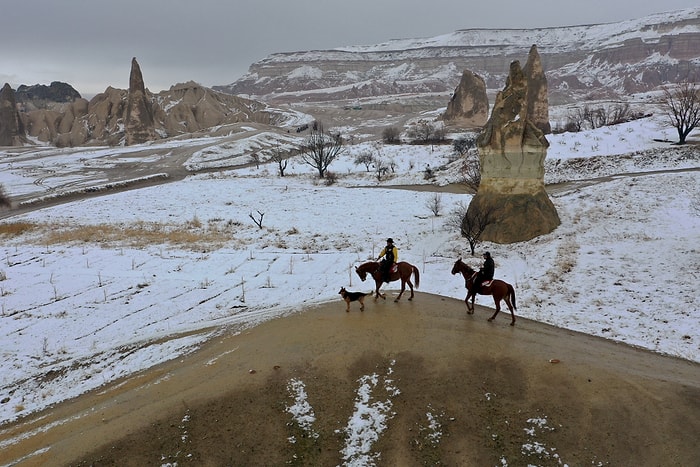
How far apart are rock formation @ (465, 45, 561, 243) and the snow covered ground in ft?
2.92

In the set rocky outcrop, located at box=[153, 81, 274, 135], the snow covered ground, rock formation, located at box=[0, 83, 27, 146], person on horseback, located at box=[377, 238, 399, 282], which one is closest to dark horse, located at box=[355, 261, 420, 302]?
person on horseback, located at box=[377, 238, 399, 282]

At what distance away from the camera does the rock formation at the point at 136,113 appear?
90250 millimetres

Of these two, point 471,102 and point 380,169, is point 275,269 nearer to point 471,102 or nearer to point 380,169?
point 380,169

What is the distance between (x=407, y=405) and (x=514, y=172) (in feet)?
51.0

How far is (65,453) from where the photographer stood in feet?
23.1

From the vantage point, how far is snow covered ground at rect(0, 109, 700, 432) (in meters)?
11.4

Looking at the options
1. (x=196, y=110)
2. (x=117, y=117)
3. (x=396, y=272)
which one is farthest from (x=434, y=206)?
(x=196, y=110)

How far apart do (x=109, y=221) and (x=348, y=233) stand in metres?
16.7

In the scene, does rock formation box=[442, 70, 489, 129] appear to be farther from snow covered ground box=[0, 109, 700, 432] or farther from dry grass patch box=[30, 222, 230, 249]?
dry grass patch box=[30, 222, 230, 249]

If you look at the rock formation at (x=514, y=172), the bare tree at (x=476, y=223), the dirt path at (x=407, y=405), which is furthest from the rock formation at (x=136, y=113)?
the dirt path at (x=407, y=405)

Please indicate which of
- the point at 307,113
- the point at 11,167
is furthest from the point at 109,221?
the point at 307,113

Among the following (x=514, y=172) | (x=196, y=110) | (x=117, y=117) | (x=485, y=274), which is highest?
(x=196, y=110)

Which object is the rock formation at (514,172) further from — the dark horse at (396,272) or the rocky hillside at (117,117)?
the rocky hillside at (117,117)

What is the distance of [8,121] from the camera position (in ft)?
308
